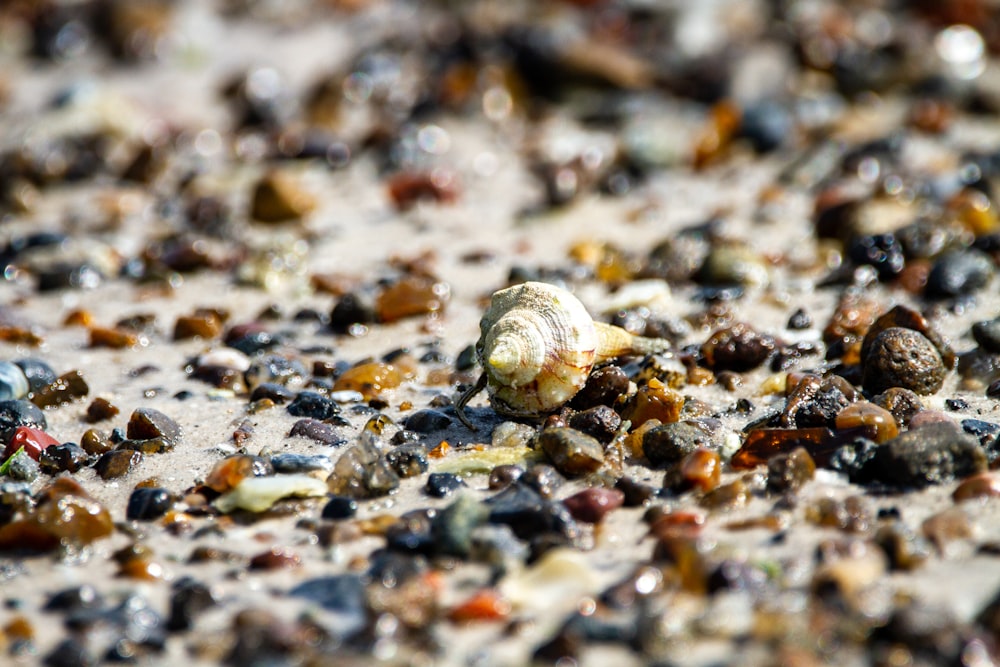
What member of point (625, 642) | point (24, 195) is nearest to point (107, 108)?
point (24, 195)

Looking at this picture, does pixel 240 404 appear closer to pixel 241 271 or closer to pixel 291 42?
pixel 241 271

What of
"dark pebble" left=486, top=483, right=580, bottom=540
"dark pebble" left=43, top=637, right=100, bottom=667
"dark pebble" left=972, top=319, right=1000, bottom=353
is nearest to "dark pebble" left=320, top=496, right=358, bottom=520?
"dark pebble" left=486, top=483, right=580, bottom=540

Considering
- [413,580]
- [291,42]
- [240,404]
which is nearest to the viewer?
[413,580]

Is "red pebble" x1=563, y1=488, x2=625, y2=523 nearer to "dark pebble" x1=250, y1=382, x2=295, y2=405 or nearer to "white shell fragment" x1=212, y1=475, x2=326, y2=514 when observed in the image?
"white shell fragment" x1=212, y1=475, x2=326, y2=514

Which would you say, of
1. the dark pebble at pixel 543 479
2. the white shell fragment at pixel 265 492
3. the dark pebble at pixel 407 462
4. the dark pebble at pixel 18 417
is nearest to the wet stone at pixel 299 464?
the white shell fragment at pixel 265 492

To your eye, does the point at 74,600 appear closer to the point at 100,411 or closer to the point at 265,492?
the point at 265,492
